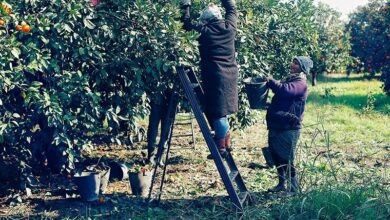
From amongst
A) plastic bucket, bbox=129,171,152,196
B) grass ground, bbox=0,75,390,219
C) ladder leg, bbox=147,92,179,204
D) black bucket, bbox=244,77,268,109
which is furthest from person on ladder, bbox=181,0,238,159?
plastic bucket, bbox=129,171,152,196

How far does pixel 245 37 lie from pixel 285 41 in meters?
1.21

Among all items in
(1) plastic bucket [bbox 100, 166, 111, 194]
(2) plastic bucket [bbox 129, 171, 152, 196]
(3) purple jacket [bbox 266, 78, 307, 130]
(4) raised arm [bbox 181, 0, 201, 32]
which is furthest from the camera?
(1) plastic bucket [bbox 100, 166, 111, 194]

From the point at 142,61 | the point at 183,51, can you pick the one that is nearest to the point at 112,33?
the point at 142,61

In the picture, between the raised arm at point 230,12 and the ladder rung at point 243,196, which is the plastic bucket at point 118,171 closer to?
the ladder rung at point 243,196

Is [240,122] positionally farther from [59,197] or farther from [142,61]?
[59,197]

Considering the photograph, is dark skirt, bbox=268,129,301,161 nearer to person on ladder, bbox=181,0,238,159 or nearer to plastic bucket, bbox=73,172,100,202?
person on ladder, bbox=181,0,238,159

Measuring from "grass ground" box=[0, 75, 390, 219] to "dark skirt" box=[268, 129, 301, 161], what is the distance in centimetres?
15

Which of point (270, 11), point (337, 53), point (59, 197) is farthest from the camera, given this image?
point (337, 53)

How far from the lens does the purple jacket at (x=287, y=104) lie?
5.17 meters

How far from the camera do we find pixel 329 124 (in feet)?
36.1

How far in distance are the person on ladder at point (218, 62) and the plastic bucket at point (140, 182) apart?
1332 millimetres

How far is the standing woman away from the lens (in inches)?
204

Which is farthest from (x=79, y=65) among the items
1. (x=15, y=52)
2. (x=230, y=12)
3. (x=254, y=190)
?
(x=254, y=190)

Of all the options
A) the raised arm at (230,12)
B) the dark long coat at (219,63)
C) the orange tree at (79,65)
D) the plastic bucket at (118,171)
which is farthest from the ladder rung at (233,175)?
the plastic bucket at (118,171)
